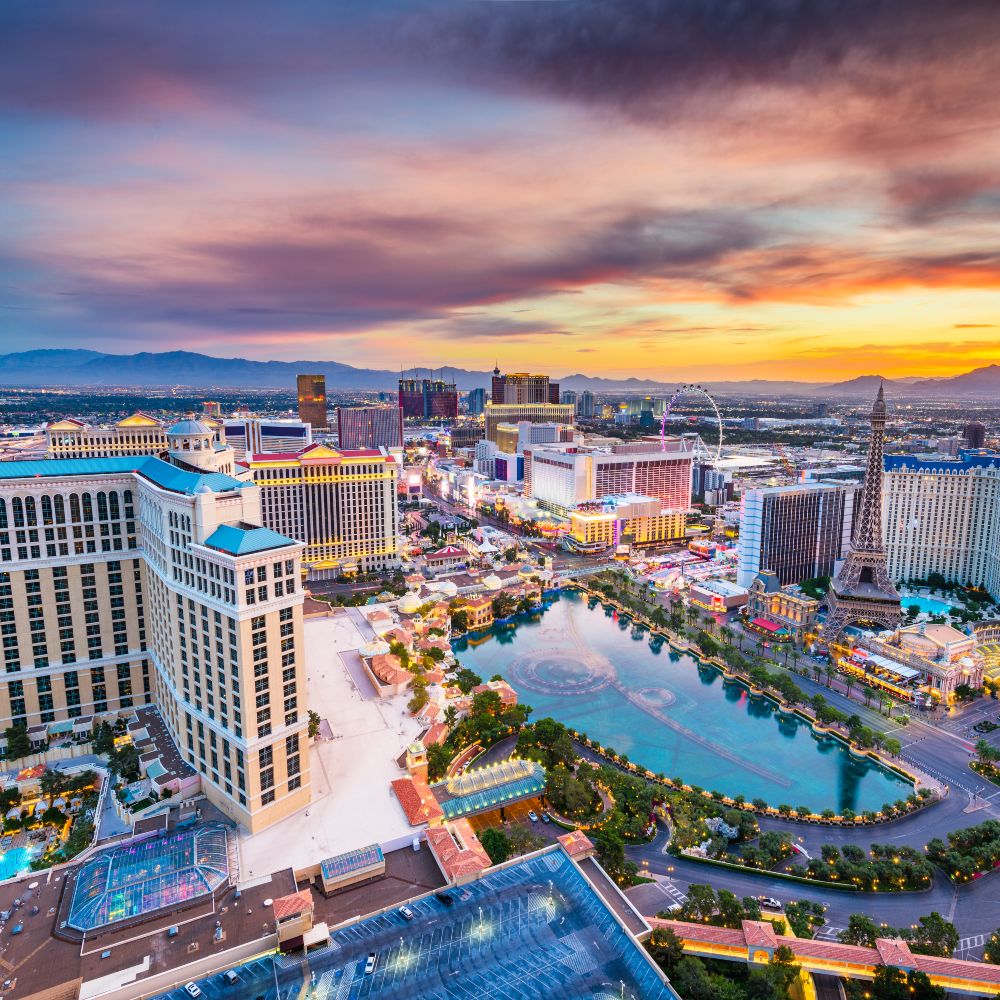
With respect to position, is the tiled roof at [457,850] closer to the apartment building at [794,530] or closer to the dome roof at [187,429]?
the dome roof at [187,429]

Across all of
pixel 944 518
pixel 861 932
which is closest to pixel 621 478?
pixel 944 518

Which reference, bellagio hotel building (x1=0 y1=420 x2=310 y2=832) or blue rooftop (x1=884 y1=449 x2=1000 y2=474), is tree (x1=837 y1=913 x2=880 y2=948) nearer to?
bellagio hotel building (x1=0 y1=420 x2=310 y2=832)

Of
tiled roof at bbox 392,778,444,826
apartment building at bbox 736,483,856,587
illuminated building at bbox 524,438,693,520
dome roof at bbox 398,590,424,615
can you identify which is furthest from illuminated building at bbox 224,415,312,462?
tiled roof at bbox 392,778,444,826

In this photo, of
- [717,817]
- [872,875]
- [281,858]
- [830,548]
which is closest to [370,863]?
[281,858]

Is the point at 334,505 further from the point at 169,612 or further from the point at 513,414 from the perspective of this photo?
the point at 513,414

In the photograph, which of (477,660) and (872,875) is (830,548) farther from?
(872,875)

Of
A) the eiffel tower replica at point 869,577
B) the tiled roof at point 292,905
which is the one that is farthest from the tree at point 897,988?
the eiffel tower replica at point 869,577
